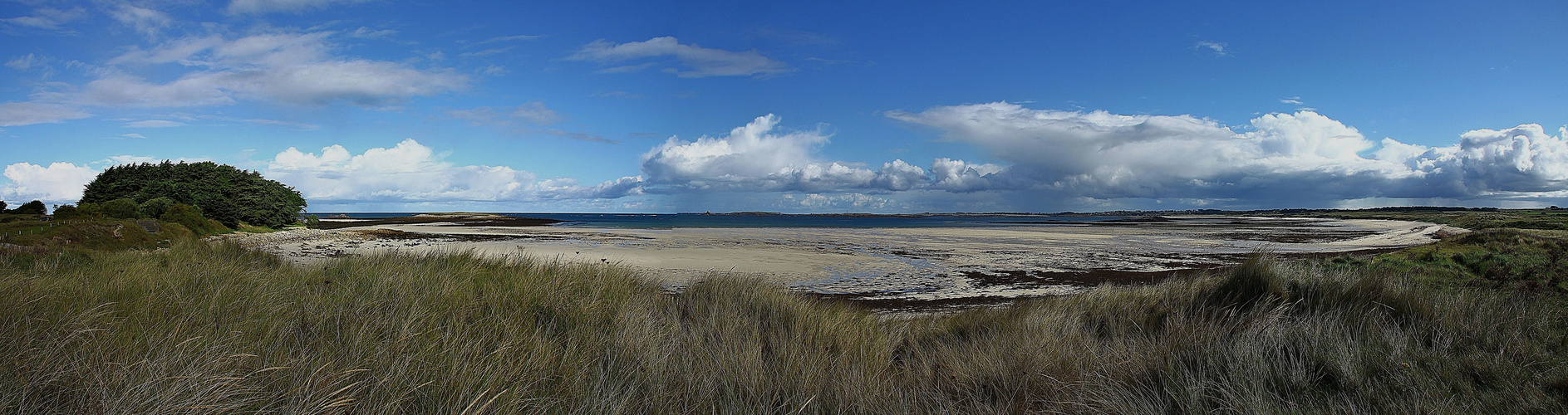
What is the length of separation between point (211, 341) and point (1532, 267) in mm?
17294

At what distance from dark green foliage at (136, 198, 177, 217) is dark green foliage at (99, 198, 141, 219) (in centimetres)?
76

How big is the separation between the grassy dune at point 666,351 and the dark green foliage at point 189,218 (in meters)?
30.2

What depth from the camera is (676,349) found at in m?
4.48

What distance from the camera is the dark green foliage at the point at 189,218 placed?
1151 inches

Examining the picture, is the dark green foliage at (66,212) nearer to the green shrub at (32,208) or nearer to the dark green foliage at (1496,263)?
the green shrub at (32,208)

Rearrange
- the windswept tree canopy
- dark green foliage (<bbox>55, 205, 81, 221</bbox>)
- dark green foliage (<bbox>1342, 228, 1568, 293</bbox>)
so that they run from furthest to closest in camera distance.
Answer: the windswept tree canopy → dark green foliage (<bbox>55, 205, 81, 221</bbox>) → dark green foliage (<bbox>1342, 228, 1568, 293</bbox>)

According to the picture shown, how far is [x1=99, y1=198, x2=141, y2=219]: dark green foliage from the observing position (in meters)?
28.3

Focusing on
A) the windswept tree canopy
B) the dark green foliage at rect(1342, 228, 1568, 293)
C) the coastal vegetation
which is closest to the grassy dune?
the coastal vegetation

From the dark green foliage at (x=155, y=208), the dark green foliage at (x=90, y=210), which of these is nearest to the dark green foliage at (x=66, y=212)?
the dark green foliage at (x=90, y=210)

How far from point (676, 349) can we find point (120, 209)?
126 ft

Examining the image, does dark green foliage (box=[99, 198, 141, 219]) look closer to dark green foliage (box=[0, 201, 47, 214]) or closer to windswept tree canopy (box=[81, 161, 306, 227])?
dark green foliage (box=[0, 201, 47, 214])

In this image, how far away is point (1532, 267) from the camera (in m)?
10.4

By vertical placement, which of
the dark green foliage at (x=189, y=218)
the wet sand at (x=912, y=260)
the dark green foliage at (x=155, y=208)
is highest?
the dark green foliage at (x=155, y=208)

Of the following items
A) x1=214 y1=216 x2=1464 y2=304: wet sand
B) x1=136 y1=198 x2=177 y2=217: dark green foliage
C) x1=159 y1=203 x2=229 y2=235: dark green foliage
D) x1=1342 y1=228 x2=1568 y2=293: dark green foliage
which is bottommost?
x1=214 y1=216 x2=1464 y2=304: wet sand
